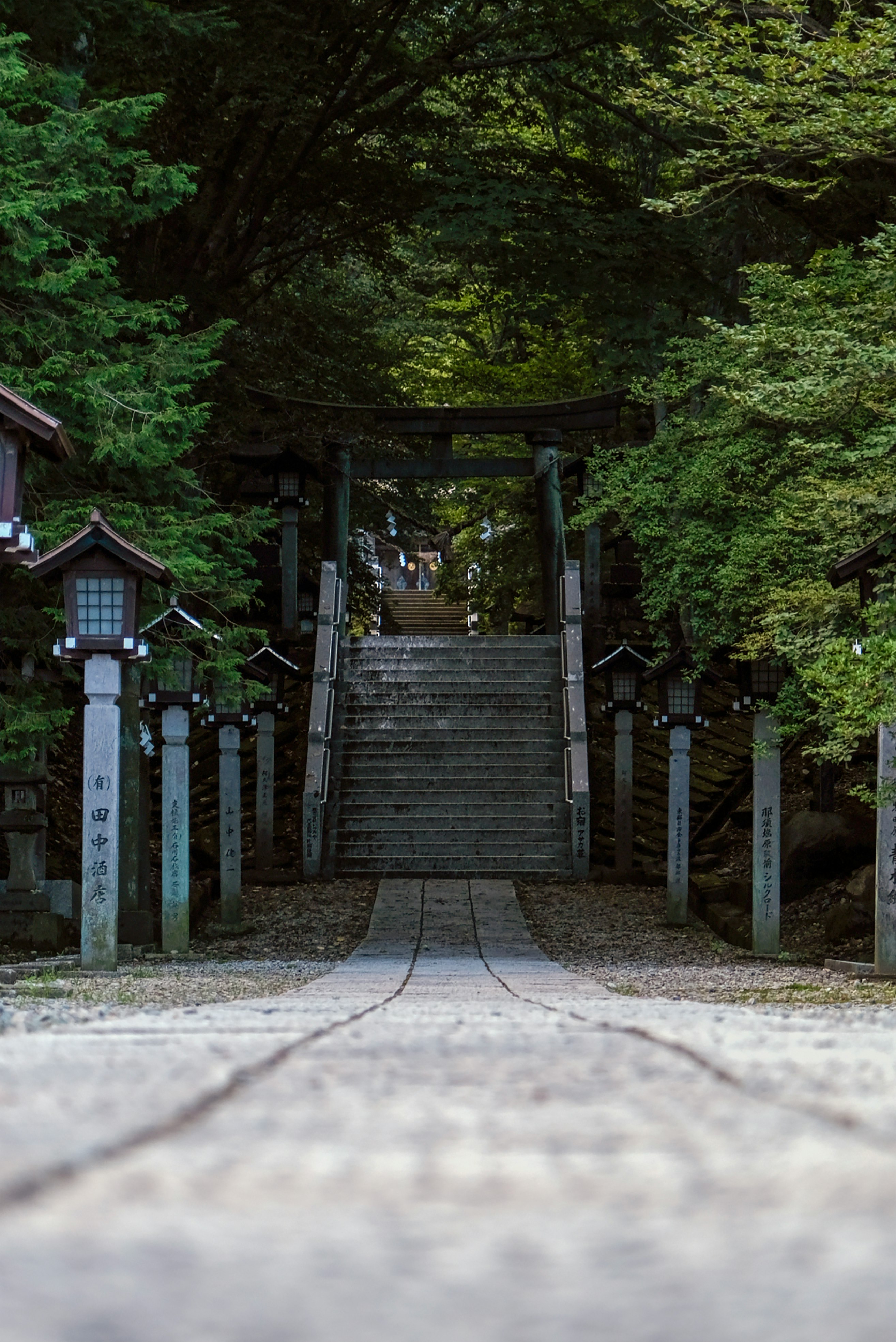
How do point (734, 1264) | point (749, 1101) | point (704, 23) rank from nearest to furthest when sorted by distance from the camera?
point (734, 1264) → point (749, 1101) → point (704, 23)

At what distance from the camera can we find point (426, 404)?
82.5 feet

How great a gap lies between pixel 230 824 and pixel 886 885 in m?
6.61

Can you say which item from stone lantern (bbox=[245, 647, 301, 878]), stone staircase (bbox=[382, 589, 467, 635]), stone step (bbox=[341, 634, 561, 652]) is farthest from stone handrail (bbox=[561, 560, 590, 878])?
stone staircase (bbox=[382, 589, 467, 635])

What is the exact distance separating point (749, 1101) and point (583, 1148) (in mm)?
339

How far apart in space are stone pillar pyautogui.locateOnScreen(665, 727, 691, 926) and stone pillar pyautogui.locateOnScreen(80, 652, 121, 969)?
6557 millimetres

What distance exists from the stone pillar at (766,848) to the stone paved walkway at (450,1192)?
9.88 metres

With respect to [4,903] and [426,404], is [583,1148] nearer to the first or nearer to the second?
[4,903]

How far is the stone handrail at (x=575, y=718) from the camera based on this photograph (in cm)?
1614

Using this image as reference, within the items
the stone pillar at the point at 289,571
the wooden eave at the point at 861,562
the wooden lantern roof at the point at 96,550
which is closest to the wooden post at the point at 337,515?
the stone pillar at the point at 289,571

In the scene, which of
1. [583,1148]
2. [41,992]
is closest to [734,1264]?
[583,1148]

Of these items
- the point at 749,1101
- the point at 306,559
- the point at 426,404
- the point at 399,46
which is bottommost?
the point at 749,1101

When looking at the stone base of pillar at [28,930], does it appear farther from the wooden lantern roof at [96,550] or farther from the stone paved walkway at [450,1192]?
the stone paved walkway at [450,1192]

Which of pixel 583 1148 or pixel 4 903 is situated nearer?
pixel 583 1148

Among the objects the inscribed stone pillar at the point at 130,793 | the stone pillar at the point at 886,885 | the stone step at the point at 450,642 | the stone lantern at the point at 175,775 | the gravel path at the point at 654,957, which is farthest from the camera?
the stone step at the point at 450,642
